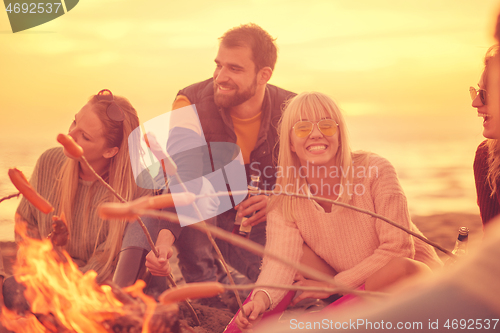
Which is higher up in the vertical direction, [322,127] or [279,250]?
[322,127]

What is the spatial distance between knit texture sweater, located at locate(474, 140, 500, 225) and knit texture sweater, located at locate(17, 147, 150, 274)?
187 centimetres

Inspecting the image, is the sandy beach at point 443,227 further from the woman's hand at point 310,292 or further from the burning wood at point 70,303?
the woman's hand at point 310,292

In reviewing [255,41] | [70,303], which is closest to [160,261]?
[70,303]

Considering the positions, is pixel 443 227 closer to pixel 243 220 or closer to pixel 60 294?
pixel 243 220

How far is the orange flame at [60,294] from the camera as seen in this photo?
176 cm

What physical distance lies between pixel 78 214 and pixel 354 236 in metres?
1.58

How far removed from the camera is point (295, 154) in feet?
8.41

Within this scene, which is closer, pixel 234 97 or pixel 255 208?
pixel 255 208

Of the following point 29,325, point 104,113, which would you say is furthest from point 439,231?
point 29,325

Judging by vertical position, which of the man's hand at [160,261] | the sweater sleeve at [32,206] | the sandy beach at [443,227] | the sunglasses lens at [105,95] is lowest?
the sandy beach at [443,227]

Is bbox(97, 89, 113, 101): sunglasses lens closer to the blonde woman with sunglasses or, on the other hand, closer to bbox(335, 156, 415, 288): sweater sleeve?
the blonde woman with sunglasses
